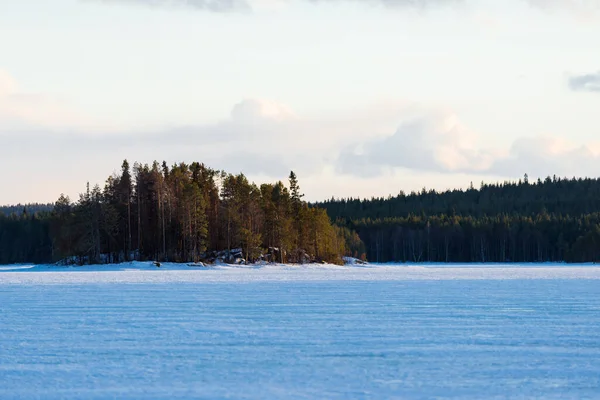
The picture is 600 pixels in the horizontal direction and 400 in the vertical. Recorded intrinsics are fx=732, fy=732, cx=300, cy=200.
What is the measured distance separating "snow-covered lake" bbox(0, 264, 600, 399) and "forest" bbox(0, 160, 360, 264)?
65.2 metres

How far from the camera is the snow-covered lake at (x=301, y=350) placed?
45.2 feet

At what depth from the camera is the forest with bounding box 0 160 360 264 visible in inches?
3816

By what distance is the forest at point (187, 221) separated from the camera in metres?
96.9

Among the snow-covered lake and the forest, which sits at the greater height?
the forest

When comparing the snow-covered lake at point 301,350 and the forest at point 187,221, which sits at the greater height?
the forest at point 187,221

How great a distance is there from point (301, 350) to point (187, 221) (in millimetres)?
77725

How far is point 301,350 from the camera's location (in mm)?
18094

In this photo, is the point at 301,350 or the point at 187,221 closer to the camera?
the point at 301,350

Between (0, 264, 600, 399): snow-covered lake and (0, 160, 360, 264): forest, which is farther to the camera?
(0, 160, 360, 264): forest

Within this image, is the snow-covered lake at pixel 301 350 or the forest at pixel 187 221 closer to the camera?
the snow-covered lake at pixel 301 350

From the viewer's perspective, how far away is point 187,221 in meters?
94.4

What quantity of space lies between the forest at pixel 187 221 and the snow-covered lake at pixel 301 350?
65248 mm

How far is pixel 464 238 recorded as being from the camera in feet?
586

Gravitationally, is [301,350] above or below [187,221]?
below
